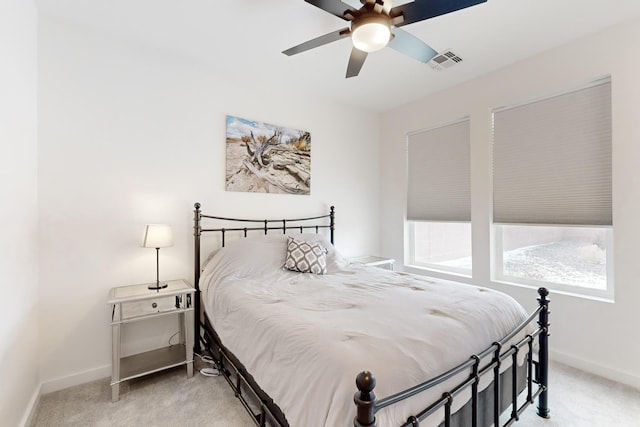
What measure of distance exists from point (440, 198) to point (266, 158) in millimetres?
2167

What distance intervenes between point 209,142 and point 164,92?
560mm

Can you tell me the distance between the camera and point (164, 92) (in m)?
2.62

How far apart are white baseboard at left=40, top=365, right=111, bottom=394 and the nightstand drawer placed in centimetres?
68


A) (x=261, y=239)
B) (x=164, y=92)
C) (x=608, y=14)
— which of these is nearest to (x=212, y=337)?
(x=261, y=239)

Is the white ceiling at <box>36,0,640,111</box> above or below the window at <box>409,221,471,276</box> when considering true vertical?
above

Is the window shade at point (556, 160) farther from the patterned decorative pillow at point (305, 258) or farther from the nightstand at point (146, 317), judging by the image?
the nightstand at point (146, 317)

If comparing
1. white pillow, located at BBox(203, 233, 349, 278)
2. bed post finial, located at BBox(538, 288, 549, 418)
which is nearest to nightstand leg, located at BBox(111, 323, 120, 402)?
white pillow, located at BBox(203, 233, 349, 278)

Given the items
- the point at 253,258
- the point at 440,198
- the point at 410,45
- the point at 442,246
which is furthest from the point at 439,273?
the point at 410,45

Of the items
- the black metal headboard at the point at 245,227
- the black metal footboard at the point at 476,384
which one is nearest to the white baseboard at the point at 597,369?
the black metal footboard at the point at 476,384

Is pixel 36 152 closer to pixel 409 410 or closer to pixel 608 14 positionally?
pixel 409 410

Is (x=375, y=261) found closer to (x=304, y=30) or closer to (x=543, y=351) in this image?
(x=543, y=351)

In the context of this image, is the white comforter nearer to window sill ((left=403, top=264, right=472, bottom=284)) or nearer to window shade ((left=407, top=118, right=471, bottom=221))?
window sill ((left=403, top=264, right=472, bottom=284))

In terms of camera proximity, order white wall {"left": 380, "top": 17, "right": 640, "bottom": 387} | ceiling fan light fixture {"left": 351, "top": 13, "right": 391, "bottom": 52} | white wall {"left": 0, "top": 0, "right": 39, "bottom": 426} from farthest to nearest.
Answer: white wall {"left": 380, "top": 17, "right": 640, "bottom": 387} → ceiling fan light fixture {"left": 351, "top": 13, "right": 391, "bottom": 52} → white wall {"left": 0, "top": 0, "right": 39, "bottom": 426}

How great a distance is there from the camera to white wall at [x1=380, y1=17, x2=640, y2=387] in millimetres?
2227
